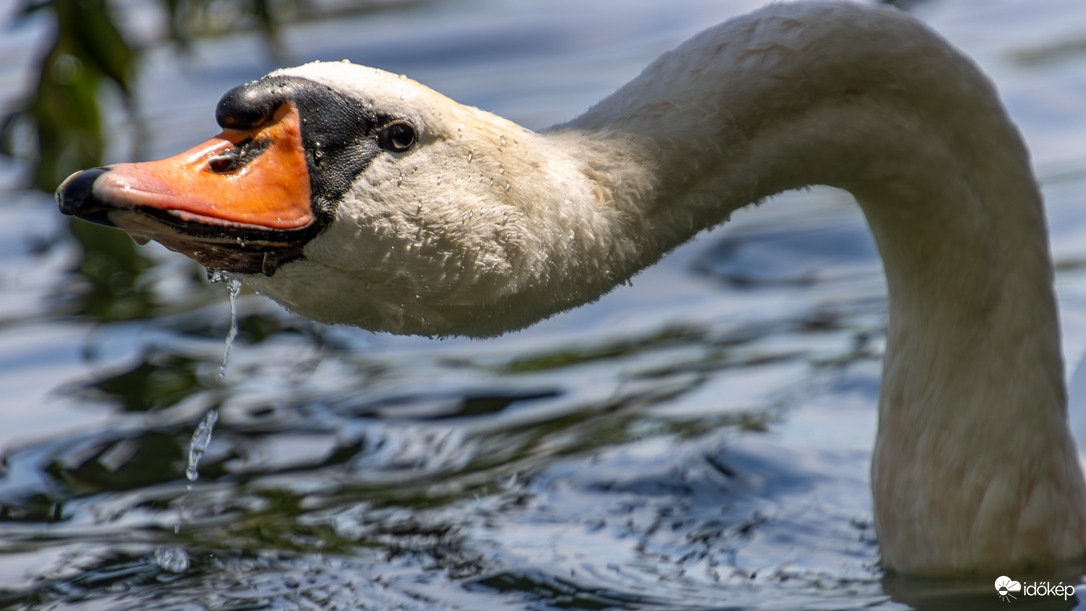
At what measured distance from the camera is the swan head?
2.31 m

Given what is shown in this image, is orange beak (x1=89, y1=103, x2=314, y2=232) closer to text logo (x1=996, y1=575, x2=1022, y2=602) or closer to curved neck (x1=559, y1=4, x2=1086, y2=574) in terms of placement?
curved neck (x1=559, y1=4, x2=1086, y2=574)

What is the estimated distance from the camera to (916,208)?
3.07 meters

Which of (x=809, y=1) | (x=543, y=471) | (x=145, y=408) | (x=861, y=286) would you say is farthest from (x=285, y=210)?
(x=861, y=286)

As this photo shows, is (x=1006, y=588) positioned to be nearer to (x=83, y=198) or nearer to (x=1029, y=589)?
(x=1029, y=589)

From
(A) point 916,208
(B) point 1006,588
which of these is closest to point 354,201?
(A) point 916,208

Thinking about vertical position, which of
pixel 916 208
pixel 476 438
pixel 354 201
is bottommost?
pixel 476 438

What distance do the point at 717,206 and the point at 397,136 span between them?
68 centimetres

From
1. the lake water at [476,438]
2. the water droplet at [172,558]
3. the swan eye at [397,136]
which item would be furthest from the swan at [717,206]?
the water droplet at [172,558]

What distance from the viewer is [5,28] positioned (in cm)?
1014

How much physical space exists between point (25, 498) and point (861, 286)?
3426 mm

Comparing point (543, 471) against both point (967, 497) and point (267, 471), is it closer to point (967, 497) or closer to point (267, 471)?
point (267, 471)

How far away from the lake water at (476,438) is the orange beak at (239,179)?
1.48 m

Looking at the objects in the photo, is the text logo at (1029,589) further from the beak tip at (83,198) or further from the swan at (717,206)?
the beak tip at (83,198)

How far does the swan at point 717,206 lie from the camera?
93.3 inches
